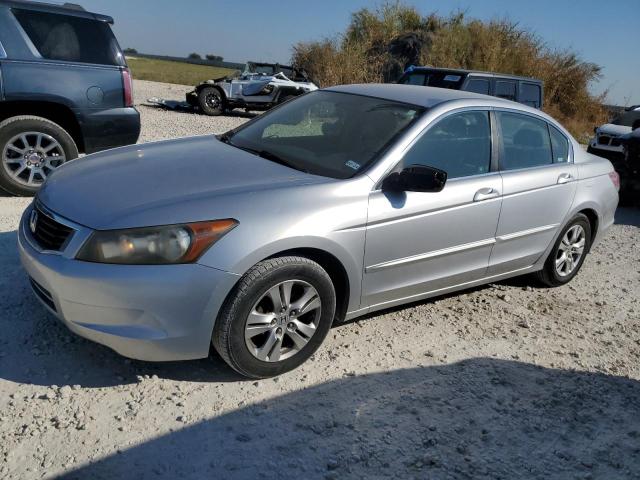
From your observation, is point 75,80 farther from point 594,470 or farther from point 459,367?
point 594,470

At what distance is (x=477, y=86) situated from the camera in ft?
35.3

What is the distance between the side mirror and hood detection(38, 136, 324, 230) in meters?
0.44

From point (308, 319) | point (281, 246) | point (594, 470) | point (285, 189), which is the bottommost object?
point (594, 470)

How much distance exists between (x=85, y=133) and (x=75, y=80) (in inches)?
20.8

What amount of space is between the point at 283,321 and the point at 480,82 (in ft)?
28.5

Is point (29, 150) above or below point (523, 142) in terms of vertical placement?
below

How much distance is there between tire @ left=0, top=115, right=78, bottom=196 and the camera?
5.99m

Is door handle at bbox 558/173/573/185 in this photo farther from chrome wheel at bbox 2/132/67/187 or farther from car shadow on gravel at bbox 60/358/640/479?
chrome wheel at bbox 2/132/67/187

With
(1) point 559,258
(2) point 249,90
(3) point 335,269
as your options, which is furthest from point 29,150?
(2) point 249,90

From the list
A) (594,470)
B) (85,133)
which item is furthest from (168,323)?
(85,133)

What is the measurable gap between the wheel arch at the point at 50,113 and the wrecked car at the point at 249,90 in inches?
423

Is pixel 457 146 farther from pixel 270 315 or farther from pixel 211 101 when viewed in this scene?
pixel 211 101

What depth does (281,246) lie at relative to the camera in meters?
3.16

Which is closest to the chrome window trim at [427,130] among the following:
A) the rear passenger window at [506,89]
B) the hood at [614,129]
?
the rear passenger window at [506,89]
